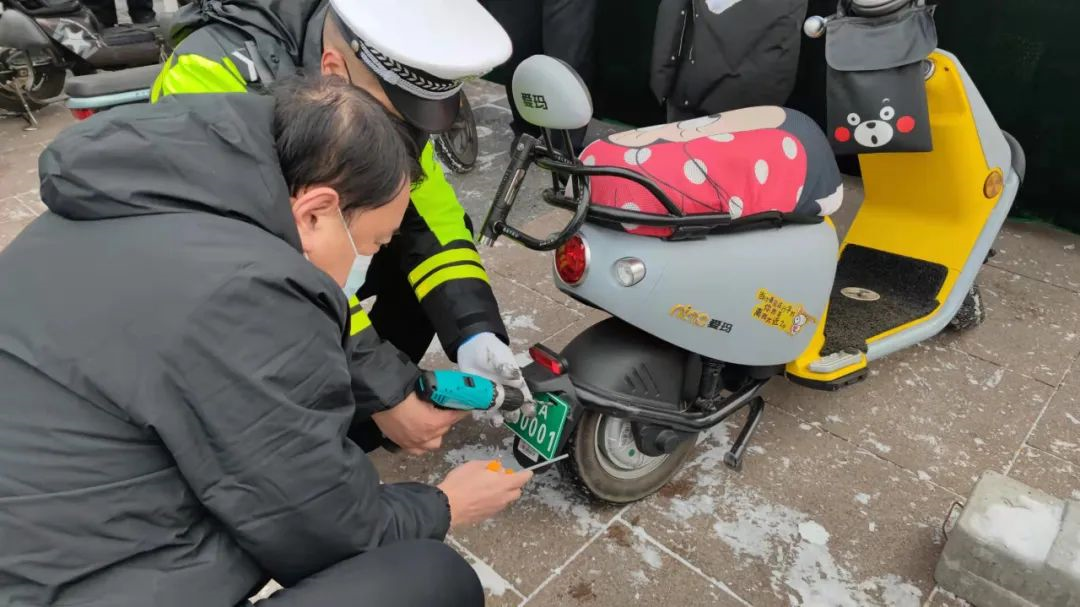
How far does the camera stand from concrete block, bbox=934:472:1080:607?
68.1 inches

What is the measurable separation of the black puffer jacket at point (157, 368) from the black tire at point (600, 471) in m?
0.95

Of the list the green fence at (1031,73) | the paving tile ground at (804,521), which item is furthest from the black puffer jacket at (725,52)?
the paving tile ground at (804,521)

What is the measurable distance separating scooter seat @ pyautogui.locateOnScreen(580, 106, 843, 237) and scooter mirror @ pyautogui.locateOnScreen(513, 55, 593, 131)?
0.22 meters

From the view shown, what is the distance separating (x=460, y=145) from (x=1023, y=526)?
3.22 metres

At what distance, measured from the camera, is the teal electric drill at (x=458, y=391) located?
1.68 meters

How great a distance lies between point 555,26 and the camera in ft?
13.1

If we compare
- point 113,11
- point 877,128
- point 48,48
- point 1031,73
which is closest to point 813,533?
point 877,128

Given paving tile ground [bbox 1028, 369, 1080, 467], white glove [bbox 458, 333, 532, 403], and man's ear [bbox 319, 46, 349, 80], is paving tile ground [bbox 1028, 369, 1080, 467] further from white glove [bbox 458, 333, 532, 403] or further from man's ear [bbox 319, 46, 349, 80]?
man's ear [bbox 319, 46, 349, 80]

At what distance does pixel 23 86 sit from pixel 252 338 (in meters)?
5.16

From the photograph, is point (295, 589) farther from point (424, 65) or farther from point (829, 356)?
point (829, 356)

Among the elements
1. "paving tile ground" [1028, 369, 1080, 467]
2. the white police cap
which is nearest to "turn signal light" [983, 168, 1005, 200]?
"paving tile ground" [1028, 369, 1080, 467]

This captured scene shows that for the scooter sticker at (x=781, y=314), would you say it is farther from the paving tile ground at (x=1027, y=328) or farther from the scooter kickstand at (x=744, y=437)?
the paving tile ground at (x=1027, y=328)

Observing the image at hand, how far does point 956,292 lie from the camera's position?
276 cm

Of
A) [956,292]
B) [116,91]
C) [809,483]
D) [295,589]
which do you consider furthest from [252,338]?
[956,292]
